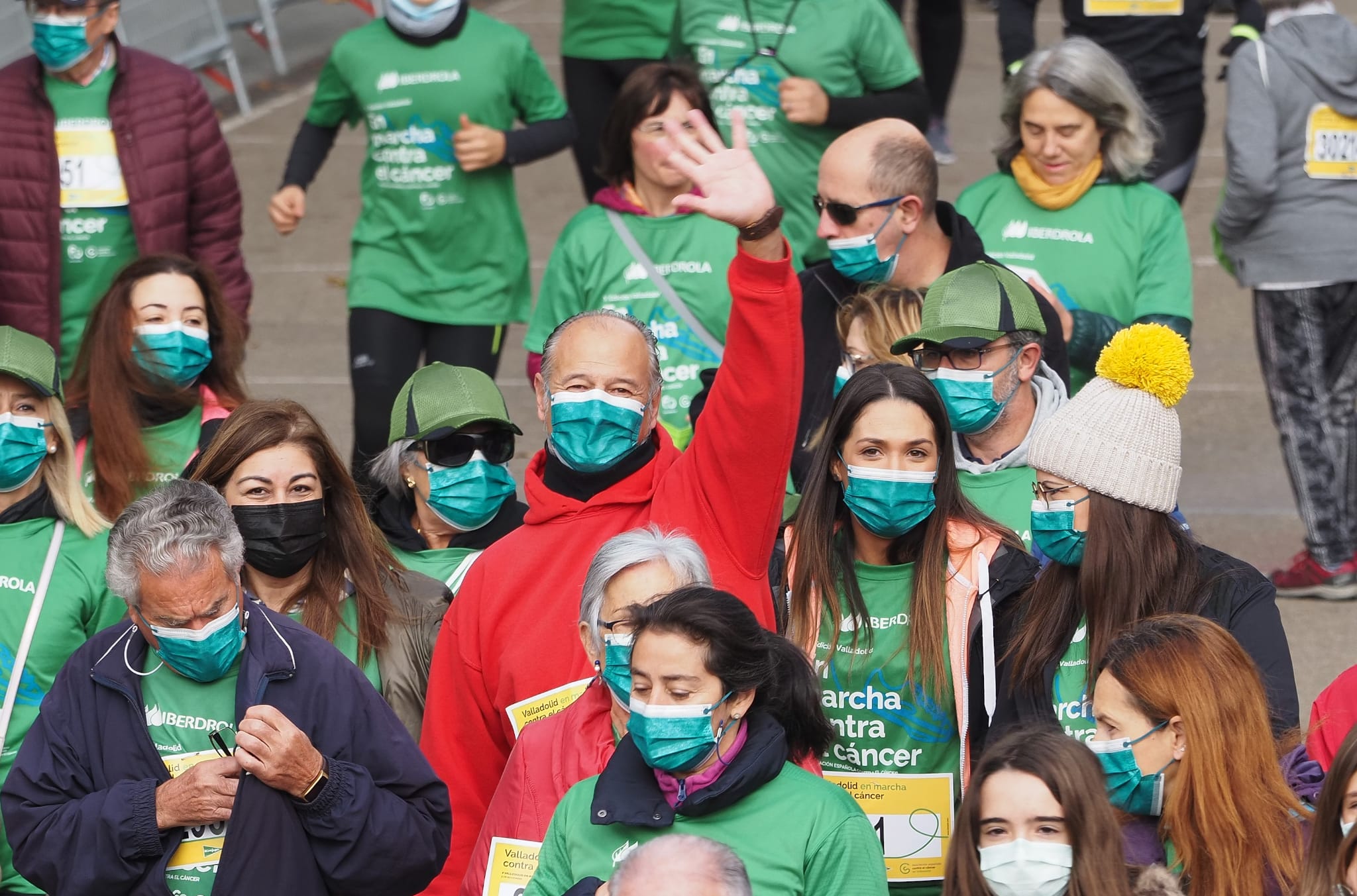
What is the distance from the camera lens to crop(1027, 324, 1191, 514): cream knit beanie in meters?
4.19

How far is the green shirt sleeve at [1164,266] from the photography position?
6078 millimetres

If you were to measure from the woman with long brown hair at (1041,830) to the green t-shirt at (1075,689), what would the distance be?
68 cm

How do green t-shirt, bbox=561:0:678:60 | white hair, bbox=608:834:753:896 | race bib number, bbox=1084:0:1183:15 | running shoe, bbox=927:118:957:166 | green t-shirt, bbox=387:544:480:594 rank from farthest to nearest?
running shoe, bbox=927:118:957:166
green t-shirt, bbox=561:0:678:60
race bib number, bbox=1084:0:1183:15
green t-shirt, bbox=387:544:480:594
white hair, bbox=608:834:753:896

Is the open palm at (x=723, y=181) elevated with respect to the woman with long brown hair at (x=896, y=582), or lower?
elevated

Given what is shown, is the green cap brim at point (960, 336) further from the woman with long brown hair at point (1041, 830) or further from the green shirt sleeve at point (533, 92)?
the green shirt sleeve at point (533, 92)

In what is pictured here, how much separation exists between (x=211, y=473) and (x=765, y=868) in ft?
6.16

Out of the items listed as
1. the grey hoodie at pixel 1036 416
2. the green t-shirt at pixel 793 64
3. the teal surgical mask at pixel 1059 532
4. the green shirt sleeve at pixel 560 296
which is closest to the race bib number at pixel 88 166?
the green shirt sleeve at pixel 560 296

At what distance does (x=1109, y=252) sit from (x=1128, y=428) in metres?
1.97

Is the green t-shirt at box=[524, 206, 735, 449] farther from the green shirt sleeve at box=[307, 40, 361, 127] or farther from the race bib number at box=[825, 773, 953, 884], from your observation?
the race bib number at box=[825, 773, 953, 884]

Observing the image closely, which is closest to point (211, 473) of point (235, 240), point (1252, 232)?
point (235, 240)

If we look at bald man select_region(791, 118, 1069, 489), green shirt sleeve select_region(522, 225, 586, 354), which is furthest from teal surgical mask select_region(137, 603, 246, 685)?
green shirt sleeve select_region(522, 225, 586, 354)

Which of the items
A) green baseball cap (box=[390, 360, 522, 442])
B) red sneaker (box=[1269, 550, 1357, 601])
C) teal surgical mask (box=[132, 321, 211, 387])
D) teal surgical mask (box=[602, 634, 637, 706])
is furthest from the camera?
red sneaker (box=[1269, 550, 1357, 601])

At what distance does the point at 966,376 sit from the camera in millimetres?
4953

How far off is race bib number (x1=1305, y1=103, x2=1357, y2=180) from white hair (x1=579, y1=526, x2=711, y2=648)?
3783mm
